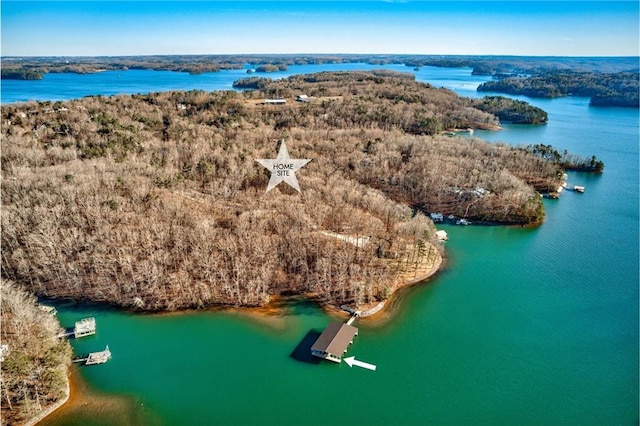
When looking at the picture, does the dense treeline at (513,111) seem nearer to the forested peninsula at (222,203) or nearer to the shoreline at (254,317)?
the forested peninsula at (222,203)

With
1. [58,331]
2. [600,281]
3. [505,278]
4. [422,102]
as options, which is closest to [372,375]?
[505,278]

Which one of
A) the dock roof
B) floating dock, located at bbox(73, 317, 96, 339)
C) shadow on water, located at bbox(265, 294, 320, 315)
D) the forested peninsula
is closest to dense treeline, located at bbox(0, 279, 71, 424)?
floating dock, located at bbox(73, 317, 96, 339)

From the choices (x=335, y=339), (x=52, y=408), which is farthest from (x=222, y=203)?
(x=52, y=408)

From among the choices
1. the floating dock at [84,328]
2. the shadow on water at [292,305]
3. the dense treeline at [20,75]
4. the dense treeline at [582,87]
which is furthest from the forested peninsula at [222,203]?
the dense treeline at [20,75]

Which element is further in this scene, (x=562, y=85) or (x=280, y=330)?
(x=562, y=85)

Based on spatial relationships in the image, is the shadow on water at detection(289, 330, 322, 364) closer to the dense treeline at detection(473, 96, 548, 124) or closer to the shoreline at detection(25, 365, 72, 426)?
the shoreline at detection(25, 365, 72, 426)

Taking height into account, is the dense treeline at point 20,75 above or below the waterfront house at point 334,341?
above

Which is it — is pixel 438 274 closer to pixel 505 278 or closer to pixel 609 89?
pixel 505 278

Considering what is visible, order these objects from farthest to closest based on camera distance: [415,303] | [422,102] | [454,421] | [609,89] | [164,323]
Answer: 1. [609,89]
2. [422,102]
3. [415,303]
4. [164,323]
5. [454,421]
